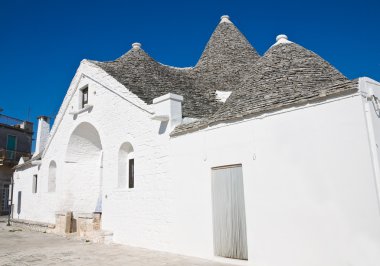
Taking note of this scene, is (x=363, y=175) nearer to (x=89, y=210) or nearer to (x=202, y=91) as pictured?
(x=202, y=91)

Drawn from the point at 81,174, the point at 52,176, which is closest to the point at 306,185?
the point at 81,174

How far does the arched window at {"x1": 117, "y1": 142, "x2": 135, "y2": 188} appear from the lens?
1051cm

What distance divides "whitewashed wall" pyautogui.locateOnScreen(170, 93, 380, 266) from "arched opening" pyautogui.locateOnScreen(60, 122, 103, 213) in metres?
8.03

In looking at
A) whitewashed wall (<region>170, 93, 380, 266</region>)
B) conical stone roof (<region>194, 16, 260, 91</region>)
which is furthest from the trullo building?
conical stone roof (<region>194, 16, 260, 91</region>)

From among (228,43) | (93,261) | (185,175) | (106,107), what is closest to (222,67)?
(228,43)

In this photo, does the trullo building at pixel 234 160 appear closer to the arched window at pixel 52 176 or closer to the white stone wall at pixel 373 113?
the white stone wall at pixel 373 113

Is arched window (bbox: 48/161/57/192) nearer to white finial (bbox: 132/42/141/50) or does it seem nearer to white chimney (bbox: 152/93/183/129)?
white finial (bbox: 132/42/141/50)

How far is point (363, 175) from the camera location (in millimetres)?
5266

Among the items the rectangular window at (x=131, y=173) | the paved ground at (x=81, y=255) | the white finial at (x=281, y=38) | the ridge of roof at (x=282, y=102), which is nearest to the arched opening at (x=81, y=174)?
the paved ground at (x=81, y=255)

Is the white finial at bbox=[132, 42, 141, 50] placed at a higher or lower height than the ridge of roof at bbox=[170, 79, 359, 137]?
higher

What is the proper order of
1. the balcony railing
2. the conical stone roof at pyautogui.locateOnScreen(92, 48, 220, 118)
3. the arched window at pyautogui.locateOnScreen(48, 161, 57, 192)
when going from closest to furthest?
the conical stone roof at pyautogui.locateOnScreen(92, 48, 220, 118)
the arched window at pyautogui.locateOnScreen(48, 161, 57, 192)
the balcony railing

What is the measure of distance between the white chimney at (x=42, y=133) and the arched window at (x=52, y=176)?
4.43m

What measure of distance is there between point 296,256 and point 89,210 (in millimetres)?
10449

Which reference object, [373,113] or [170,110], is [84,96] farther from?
[373,113]
